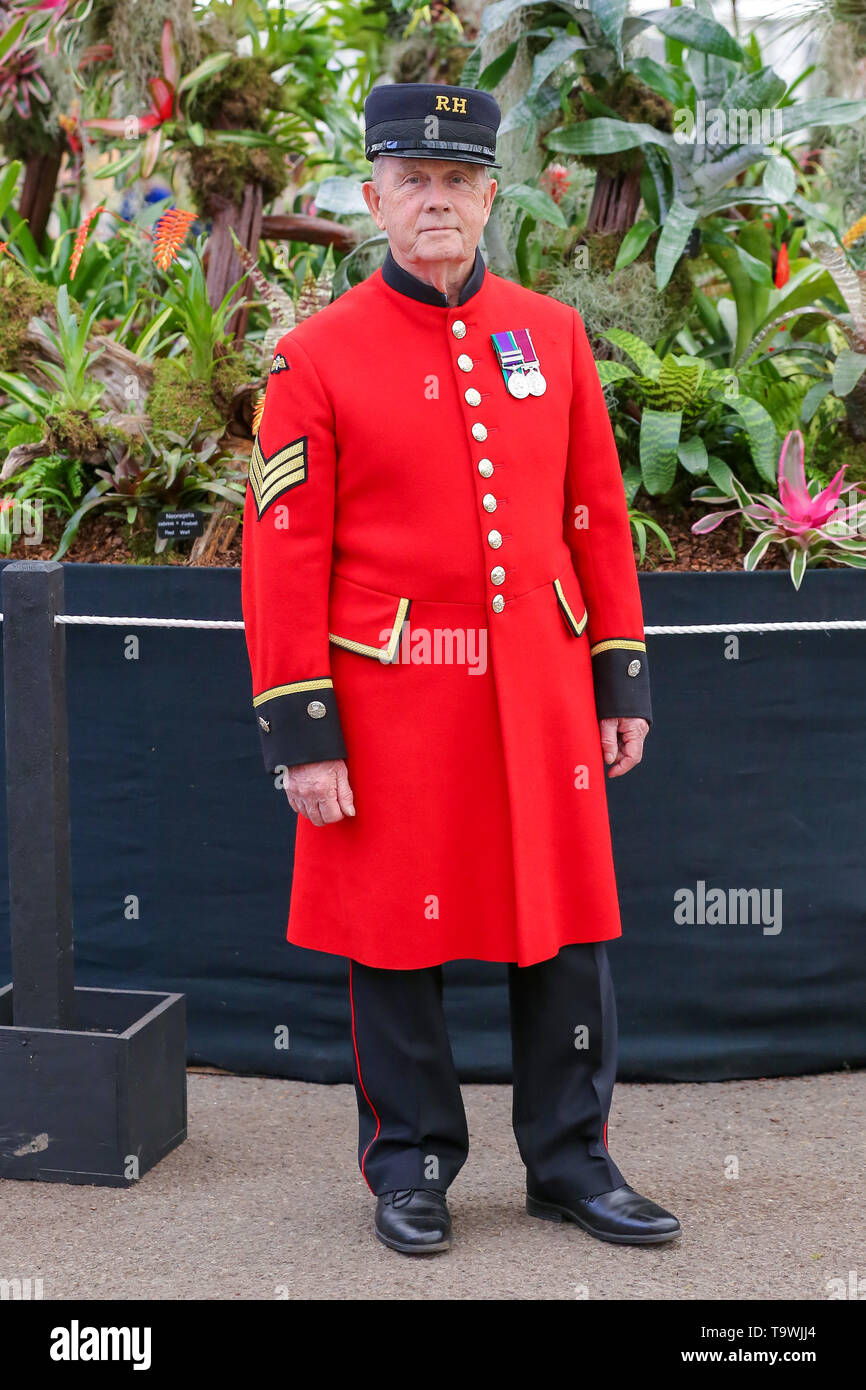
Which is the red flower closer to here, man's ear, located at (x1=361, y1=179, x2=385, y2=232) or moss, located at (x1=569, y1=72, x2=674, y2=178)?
moss, located at (x1=569, y1=72, x2=674, y2=178)

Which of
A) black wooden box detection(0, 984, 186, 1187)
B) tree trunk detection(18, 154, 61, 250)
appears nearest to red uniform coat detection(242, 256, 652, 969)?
black wooden box detection(0, 984, 186, 1187)

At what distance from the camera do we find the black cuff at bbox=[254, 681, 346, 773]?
80.9 inches

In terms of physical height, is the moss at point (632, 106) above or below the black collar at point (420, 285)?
above

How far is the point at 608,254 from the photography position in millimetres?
3518

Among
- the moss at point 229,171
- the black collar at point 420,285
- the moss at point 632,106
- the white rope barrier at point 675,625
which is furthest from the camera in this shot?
the moss at point 229,171

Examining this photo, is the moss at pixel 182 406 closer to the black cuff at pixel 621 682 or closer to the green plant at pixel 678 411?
the green plant at pixel 678 411

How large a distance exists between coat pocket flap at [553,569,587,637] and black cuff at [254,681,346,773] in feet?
1.22

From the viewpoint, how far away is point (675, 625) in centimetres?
279

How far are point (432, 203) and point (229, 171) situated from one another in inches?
80.9


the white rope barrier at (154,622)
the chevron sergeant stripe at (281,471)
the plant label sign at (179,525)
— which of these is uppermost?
the plant label sign at (179,525)

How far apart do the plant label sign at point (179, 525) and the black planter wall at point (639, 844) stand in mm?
258

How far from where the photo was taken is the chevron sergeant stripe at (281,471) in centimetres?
205

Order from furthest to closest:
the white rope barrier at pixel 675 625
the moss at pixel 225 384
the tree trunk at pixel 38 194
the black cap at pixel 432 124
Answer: the tree trunk at pixel 38 194, the moss at pixel 225 384, the white rope barrier at pixel 675 625, the black cap at pixel 432 124

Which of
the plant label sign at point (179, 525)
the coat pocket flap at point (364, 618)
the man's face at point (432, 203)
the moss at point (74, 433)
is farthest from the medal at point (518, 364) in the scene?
the moss at point (74, 433)
